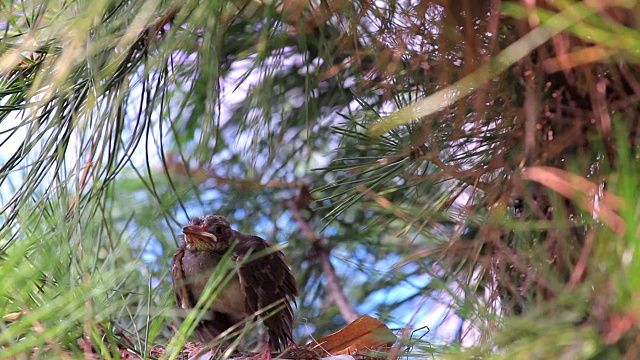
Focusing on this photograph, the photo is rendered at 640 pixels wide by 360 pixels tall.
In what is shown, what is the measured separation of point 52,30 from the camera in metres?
1.58

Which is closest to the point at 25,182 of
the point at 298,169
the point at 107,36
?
the point at 107,36

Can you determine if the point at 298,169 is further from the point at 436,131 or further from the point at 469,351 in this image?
the point at 469,351

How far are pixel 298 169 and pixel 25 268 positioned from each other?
5.87 ft

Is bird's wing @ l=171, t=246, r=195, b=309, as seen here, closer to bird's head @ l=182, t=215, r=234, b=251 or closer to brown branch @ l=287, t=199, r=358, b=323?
bird's head @ l=182, t=215, r=234, b=251

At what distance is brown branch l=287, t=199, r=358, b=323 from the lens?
2967 millimetres

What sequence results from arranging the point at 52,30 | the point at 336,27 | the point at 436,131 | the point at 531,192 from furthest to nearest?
the point at 336,27 → the point at 436,131 → the point at 531,192 → the point at 52,30

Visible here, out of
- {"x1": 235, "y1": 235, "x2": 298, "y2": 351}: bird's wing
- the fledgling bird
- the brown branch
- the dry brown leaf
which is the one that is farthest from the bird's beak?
the dry brown leaf

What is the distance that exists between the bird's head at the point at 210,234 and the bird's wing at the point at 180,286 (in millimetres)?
52

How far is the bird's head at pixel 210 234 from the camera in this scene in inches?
108

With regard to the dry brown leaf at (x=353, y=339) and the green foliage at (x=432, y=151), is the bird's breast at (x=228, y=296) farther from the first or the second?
A: the dry brown leaf at (x=353, y=339)

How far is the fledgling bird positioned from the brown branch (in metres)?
0.25

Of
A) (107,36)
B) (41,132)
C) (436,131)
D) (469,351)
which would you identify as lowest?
(469,351)


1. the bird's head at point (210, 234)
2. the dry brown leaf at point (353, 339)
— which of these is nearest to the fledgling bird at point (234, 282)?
the bird's head at point (210, 234)

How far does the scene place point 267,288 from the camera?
2.64 metres
